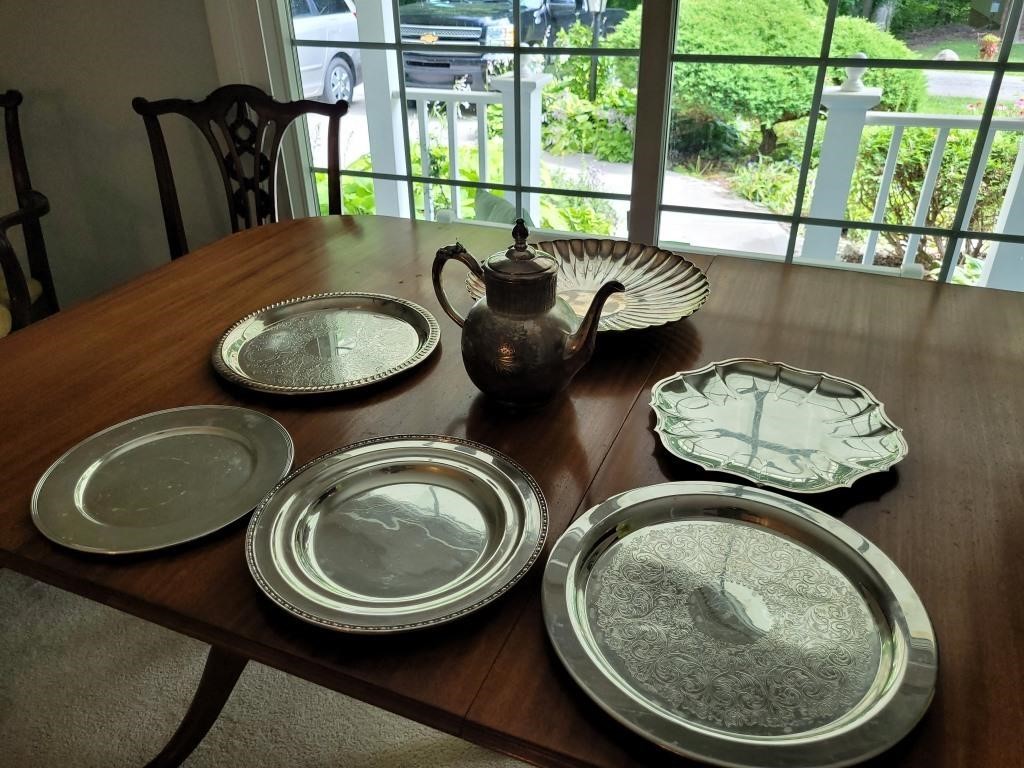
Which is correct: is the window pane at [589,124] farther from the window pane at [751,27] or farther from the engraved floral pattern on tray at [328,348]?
the engraved floral pattern on tray at [328,348]

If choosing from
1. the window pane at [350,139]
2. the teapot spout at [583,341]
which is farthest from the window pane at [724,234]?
the teapot spout at [583,341]

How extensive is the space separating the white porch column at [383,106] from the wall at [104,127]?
46cm

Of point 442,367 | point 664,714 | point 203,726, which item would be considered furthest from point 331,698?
point 664,714

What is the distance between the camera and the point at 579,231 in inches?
84.4

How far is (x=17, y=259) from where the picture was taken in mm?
1829

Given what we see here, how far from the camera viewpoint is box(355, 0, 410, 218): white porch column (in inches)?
83.0

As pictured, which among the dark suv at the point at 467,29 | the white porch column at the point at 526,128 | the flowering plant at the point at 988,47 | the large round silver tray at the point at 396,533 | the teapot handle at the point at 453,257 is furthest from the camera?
the white porch column at the point at 526,128

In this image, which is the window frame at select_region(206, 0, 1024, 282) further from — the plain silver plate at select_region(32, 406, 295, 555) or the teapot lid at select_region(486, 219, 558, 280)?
the plain silver plate at select_region(32, 406, 295, 555)

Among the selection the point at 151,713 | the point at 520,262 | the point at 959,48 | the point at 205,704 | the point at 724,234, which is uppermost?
the point at 959,48

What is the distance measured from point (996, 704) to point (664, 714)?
0.25m

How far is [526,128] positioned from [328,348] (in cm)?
127

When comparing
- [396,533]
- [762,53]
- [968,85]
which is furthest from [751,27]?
[396,533]

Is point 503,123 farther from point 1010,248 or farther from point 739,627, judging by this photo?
point 739,627

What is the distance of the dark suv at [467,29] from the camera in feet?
6.32
